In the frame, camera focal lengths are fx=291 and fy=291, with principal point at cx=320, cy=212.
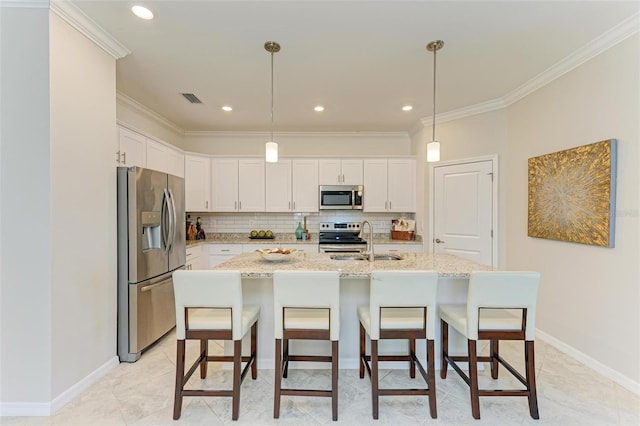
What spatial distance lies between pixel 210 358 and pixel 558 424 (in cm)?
237

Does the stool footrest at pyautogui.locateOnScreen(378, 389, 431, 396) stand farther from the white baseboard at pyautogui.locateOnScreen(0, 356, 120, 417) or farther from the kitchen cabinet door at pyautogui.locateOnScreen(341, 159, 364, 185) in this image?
the kitchen cabinet door at pyautogui.locateOnScreen(341, 159, 364, 185)

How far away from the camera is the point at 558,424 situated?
5.98 ft

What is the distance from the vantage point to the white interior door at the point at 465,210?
12.3 feet

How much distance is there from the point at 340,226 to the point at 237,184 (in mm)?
1849

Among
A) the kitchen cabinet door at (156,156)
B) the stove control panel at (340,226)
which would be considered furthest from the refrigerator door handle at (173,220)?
the stove control panel at (340,226)

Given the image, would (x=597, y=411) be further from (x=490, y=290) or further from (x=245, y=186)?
(x=245, y=186)

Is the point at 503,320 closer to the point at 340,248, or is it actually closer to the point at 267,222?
the point at 340,248

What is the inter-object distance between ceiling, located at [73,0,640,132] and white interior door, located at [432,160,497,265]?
34.9 inches

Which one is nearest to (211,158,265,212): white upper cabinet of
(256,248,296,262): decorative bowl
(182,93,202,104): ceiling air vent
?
(182,93,202,104): ceiling air vent

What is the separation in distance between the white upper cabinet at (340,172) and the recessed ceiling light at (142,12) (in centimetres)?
301

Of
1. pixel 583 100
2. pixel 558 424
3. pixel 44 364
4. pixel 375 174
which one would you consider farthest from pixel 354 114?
pixel 44 364

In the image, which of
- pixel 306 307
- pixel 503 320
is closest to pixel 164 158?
pixel 306 307

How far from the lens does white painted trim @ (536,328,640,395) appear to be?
7.14 ft

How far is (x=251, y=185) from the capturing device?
477 cm
